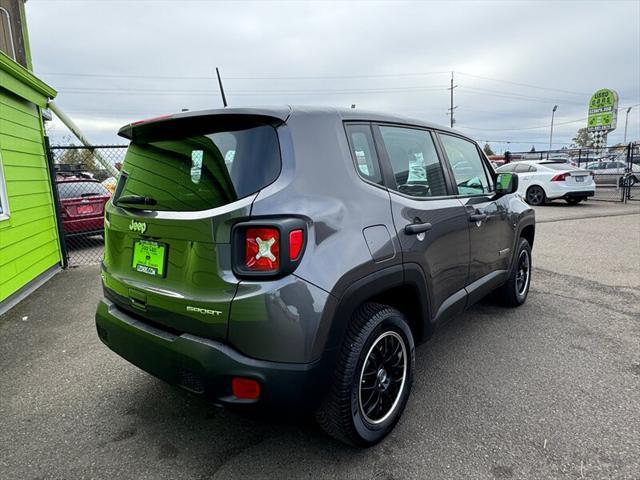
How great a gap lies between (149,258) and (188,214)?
0.40 m

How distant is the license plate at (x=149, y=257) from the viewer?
2.06m

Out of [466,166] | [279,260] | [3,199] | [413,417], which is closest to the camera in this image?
[279,260]

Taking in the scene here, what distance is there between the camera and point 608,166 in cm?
2823

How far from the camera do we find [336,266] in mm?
1906

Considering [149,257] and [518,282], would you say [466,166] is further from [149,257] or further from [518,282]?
[149,257]

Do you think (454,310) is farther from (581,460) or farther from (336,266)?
(336,266)

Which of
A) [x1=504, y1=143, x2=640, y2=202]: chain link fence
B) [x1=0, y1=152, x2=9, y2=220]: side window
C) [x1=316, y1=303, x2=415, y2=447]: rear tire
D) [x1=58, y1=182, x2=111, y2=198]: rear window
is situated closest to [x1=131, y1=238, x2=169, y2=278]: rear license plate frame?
[x1=316, y1=303, x2=415, y2=447]: rear tire

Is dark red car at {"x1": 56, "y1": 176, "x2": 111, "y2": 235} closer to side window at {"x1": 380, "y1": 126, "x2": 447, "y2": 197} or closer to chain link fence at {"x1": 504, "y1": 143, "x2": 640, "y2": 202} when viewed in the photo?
side window at {"x1": 380, "y1": 126, "x2": 447, "y2": 197}

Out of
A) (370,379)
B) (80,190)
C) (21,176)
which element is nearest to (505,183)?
(370,379)

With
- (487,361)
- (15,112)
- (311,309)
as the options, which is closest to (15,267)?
(15,112)

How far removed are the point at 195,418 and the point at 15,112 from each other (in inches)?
201

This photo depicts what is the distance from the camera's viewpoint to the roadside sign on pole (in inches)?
1095

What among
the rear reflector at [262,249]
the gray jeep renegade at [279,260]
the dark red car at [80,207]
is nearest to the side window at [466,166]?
the gray jeep renegade at [279,260]

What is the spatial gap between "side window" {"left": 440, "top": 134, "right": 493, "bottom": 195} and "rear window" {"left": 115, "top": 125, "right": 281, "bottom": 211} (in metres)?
1.73
